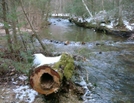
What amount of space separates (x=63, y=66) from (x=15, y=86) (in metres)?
1.78

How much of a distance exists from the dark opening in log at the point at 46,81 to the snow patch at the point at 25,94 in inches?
24.6

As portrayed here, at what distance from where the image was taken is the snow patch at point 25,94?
18.5ft

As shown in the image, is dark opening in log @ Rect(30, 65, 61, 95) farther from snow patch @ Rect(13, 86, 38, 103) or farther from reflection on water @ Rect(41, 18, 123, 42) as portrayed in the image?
reflection on water @ Rect(41, 18, 123, 42)

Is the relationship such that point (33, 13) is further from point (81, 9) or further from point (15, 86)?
point (15, 86)

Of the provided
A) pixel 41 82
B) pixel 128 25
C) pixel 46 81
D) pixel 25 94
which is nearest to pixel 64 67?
pixel 46 81

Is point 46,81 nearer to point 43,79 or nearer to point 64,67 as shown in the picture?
point 43,79

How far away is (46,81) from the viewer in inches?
218

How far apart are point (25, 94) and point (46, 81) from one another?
860 mm

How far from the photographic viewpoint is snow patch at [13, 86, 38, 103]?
564cm

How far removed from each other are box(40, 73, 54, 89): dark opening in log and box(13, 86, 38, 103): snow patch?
24.6 inches

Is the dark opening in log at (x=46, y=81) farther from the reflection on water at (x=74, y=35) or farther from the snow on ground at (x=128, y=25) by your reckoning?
the snow on ground at (x=128, y=25)

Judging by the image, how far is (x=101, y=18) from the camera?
78.1 feet

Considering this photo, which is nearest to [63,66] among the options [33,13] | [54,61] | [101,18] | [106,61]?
[54,61]

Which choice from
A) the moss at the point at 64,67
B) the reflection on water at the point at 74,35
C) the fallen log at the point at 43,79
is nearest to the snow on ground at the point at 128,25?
the reflection on water at the point at 74,35
